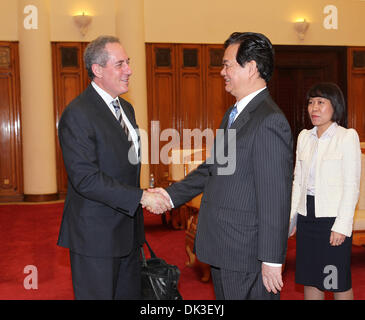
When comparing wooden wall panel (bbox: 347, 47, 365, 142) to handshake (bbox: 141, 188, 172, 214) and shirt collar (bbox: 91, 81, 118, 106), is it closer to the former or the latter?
handshake (bbox: 141, 188, 172, 214)

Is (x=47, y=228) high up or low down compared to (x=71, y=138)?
down

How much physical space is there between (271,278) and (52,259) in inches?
154

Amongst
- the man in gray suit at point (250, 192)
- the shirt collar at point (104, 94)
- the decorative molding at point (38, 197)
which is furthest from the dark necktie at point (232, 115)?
the decorative molding at point (38, 197)

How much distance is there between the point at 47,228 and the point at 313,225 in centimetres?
501

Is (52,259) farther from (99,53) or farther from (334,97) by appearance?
(334,97)

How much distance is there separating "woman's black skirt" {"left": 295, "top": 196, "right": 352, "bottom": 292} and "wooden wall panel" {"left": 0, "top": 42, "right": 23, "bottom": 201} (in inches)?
318

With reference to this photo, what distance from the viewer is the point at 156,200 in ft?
9.29

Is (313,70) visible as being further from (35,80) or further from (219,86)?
(35,80)

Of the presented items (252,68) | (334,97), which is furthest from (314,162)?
(252,68)

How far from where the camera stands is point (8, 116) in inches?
392

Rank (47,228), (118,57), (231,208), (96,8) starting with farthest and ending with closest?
1. (96,8)
2. (47,228)
3. (118,57)
4. (231,208)

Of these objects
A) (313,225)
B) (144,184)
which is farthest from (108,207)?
(144,184)

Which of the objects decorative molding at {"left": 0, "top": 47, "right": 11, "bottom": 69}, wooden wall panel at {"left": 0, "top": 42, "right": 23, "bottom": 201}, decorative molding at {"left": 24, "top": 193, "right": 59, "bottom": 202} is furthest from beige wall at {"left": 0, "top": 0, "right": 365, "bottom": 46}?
decorative molding at {"left": 24, "top": 193, "right": 59, "bottom": 202}

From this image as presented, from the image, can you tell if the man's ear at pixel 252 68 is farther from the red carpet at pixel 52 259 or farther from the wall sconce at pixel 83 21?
the wall sconce at pixel 83 21
